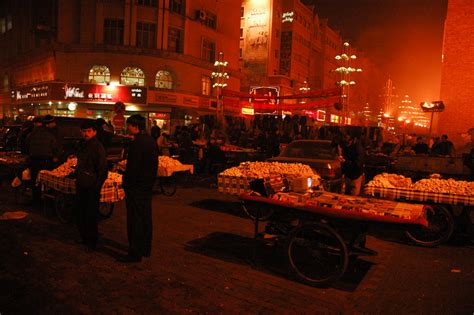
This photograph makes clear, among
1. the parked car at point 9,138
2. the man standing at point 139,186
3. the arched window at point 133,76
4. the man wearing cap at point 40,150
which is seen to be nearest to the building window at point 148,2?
the arched window at point 133,76

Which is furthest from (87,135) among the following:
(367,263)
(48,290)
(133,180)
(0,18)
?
(0,18)

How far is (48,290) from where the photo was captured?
502 centimetres

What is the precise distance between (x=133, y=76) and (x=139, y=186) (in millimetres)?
30898

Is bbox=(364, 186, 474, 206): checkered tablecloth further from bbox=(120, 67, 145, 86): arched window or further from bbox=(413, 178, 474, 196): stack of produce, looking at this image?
bbox=(120, 67, 145, 86): arched window

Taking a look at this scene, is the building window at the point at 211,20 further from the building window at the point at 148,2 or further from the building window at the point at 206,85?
the building window at the point at 148,2

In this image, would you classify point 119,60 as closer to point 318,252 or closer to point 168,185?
point 168,185

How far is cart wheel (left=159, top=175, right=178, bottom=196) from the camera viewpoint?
12312 mm

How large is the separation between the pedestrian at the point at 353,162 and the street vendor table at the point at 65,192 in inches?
222

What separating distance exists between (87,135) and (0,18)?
56998 mm

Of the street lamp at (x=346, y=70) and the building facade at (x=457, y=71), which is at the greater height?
the street lamp at (x=346, y=70)

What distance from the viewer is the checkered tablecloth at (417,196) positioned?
7.52 meters

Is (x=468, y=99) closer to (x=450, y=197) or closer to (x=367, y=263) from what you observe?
(x=450, y=197)

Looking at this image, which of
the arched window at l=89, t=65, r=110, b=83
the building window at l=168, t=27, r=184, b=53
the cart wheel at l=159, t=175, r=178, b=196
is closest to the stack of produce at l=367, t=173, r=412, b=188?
the cart wheel at l=159, t=175, r=178, b=196

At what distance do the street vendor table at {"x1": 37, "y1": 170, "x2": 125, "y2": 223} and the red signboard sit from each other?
24.4m
